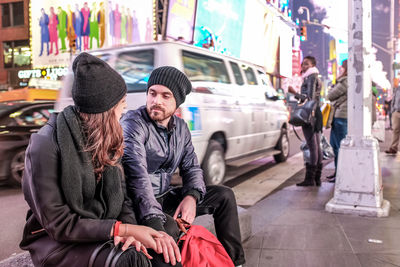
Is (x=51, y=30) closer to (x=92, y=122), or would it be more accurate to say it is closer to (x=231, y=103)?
(x=231, y=103)

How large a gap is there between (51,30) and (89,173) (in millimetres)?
33175

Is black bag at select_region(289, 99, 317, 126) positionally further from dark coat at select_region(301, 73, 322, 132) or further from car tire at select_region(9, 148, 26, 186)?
car tire at select_region(9, 148, 26, 186)

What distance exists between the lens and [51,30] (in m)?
32.0

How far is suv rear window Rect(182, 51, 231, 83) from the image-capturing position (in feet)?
20.3

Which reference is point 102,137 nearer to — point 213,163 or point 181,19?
point 213,163

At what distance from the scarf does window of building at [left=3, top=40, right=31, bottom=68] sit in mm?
37429

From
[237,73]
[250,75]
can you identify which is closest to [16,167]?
[237,73]

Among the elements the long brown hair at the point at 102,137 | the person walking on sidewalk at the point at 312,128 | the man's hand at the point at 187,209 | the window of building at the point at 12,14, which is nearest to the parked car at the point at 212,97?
the person walking on sidewalk at the point at 312,128

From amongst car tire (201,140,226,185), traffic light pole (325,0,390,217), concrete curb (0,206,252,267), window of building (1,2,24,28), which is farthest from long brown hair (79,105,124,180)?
window of building (1,2,24,28)

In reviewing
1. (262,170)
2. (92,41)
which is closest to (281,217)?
(262,170)

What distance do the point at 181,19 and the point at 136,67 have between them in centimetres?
1977

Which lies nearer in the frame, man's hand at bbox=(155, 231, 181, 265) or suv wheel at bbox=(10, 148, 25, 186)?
man's hand at bbox=(155, 231, 181, 265)

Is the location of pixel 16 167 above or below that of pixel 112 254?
below

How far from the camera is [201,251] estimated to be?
2135 millimetres
